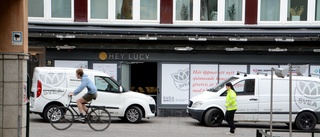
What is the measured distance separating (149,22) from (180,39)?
1804 millimetres

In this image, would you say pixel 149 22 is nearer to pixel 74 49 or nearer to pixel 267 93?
pixel 74 49

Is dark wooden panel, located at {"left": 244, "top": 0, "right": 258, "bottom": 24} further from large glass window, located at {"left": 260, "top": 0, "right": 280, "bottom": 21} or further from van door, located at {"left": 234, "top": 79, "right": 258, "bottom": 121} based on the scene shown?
van door, located at {"left": 234, "top": 79, "right": 258, "bottom": 121}

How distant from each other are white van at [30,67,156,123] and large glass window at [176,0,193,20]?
5.41m

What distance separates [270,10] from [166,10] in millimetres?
4750

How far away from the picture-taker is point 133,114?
18.0m

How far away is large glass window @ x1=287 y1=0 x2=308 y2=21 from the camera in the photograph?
72.4 ft

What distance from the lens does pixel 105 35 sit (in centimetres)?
2072

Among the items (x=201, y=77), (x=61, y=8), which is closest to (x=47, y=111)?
(x=61, y=8)

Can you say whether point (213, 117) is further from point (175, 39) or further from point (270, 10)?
point (270, 10)

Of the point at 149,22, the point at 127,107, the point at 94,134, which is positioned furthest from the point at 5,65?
the point at 149,22

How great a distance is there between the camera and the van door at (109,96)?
17.8 meters

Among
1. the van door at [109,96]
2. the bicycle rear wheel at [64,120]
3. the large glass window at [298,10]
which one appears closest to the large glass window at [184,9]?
the large glass window at [298,10]

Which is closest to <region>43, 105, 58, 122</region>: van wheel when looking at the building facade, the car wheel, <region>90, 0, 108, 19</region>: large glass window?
the car wheel

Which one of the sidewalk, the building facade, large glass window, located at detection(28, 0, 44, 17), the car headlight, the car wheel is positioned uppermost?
large glass window, located at detection(28, 0, 44, 17)
